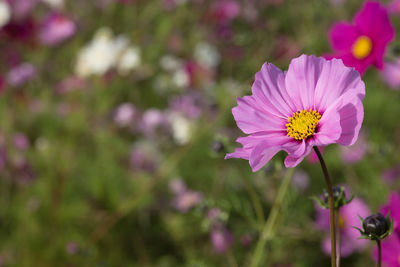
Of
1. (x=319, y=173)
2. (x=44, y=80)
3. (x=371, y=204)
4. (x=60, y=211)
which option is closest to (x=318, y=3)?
(x=319, y=173)

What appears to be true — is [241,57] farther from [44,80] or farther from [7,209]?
[7,209]

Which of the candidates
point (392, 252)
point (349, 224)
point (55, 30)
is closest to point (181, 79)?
point (55, 30)

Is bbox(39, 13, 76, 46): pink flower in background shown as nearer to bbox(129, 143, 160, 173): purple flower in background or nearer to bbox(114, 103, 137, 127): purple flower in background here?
bbox(114, 103, 137, 127): purple flower in background

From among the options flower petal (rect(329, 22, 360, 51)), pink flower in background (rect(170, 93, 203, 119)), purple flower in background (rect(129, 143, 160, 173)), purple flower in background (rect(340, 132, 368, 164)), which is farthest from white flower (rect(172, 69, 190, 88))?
flower petal (rect(329, 22, 360, 51))

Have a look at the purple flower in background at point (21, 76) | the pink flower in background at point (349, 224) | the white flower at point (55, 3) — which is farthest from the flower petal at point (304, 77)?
the white flower at point (55, 3)

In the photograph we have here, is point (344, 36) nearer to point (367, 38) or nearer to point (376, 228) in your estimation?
point (367, 38)

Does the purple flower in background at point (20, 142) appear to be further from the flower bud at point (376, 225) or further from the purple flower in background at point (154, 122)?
the flower bud at point (376, 225)
